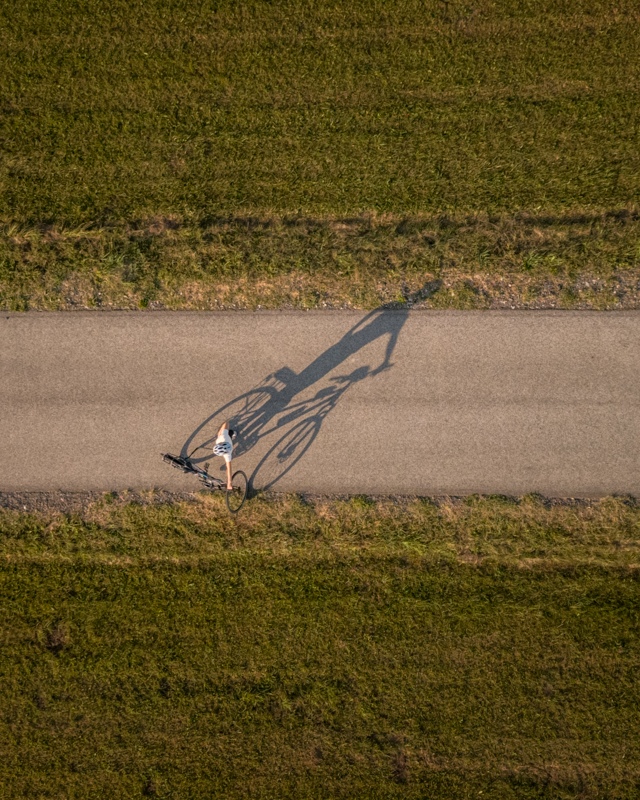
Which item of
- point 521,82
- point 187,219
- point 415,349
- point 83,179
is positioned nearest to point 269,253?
point 187,219

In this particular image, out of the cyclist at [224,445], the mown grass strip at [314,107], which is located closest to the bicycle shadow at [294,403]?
the cyclist at [224,445]

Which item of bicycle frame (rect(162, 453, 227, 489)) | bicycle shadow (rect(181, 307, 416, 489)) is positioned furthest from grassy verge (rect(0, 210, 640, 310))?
bicycle frame (rect(162, 453, 227, 489))

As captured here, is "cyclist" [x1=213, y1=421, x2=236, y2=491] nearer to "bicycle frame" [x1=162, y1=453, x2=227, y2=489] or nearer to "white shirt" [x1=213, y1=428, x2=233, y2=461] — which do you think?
"white shirt" [x1=213, y1=428, x2=233, y2=461]

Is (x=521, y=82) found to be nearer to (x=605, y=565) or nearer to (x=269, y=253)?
(x=269, y=253)

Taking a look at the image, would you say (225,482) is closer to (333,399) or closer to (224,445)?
(224,445)

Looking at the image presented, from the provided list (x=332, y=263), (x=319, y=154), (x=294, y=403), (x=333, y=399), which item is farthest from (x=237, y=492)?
(x=319, y=154)
